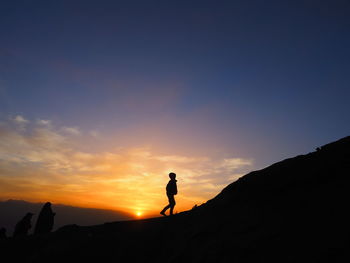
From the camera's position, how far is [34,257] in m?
16.6

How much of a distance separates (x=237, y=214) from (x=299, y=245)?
3691mm

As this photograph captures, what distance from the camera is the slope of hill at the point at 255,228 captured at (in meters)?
8.06

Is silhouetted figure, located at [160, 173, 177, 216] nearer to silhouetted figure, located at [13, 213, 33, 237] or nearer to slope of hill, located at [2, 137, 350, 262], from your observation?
slope of hill, located at [2, 137, 350, 262]

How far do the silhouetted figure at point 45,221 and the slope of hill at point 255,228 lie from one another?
10769mm

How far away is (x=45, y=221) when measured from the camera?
28359 millimetres

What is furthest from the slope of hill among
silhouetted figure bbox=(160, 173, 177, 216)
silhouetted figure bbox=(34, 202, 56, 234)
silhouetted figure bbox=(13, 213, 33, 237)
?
silhouetted figure bbox=(13, 213, 33, 237)

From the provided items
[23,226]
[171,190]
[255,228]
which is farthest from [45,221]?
[255,228]

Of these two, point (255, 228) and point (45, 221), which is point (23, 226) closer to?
point (45, 221)

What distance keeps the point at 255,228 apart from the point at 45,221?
2556cm

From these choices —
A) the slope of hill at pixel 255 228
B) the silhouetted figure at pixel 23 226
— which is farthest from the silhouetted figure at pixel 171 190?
the silhouetted figure at pixel 23 226

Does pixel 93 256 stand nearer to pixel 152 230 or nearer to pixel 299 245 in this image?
pixel 152 230

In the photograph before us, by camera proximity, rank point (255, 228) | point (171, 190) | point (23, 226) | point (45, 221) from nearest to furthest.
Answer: point (255, 228) < point (171, 190) < point (45, 221) < point (23, 226)

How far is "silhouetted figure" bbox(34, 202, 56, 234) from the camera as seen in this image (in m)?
27.8

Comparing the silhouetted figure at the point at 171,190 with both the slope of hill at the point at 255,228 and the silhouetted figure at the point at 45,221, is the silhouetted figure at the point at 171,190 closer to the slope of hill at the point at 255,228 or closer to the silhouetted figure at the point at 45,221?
the slope of hill at the point at 255,228
